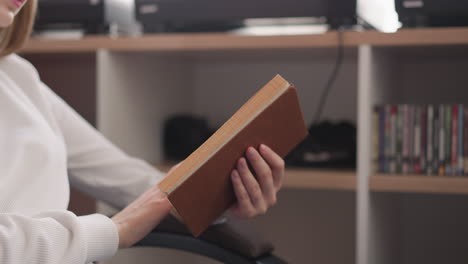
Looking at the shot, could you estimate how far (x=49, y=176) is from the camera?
3.68 feet

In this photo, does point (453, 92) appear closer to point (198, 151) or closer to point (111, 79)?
point (111, 79)

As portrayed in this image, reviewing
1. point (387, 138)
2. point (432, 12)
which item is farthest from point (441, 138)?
point (432, 12)

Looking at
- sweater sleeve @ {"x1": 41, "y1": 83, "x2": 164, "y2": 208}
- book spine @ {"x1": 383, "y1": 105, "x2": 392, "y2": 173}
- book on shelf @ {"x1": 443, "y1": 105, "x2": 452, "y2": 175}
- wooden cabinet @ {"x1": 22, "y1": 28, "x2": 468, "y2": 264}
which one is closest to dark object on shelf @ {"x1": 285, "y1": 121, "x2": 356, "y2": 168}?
wooden cabinet @ {"x1": 22, "y1": 28, "x2": 468, "y2": 264}

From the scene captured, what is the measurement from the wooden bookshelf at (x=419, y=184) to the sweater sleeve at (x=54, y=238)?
0.72 metres

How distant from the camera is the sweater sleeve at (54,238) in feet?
2.82

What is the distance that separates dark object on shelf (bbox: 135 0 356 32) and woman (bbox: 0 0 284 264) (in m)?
0.44

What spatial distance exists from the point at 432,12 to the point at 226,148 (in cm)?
80

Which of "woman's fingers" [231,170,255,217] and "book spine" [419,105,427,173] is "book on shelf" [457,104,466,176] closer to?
"book spine" [419,105,427,173]

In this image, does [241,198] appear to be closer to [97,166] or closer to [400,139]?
[97,166]

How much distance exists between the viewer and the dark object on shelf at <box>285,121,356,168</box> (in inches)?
64.2

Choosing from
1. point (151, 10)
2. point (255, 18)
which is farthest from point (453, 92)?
point (151, 10)

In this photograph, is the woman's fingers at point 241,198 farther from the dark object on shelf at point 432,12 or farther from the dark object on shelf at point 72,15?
the dark object on shelf at point 72,15

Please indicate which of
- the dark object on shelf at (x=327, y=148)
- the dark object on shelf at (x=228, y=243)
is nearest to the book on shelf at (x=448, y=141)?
the dark object on shelf at (x=327, y=148)

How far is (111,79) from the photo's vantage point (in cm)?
164
